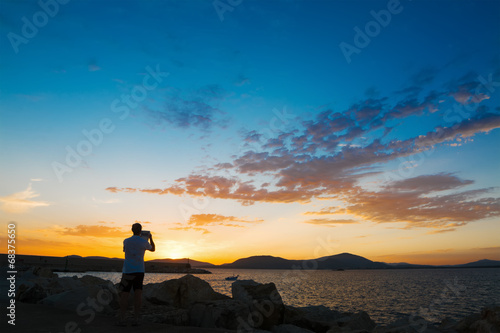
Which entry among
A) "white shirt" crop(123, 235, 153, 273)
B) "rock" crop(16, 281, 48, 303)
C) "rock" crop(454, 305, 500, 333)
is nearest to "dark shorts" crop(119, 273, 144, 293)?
"white shirt" crop(123, 235, 153, 273)

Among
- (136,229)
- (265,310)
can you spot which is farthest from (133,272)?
(265,310)

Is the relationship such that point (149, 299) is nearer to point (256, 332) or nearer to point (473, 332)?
point (256, 332)

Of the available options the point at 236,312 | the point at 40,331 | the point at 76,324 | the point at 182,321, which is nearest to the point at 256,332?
the point at 236,312

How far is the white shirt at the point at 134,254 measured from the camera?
7160mm

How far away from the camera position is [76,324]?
6.92 m

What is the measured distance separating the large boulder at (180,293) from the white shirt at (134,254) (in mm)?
5077

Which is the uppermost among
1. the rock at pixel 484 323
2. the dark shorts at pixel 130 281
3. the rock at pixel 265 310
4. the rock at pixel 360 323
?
the dark shorts at pixel 130 281

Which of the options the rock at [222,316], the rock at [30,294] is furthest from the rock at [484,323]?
the rock at [30,294]

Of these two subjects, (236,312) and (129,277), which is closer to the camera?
(129,277)

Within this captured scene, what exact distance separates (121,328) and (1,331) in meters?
2.30

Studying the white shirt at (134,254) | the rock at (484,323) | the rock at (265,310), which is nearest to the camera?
the white shirt at (134,254)

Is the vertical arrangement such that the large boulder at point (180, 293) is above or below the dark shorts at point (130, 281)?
below

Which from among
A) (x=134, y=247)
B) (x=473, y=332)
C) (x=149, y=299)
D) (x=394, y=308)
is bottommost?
(x=394, y=308)

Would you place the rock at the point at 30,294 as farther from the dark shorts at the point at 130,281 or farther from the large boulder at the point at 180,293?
the dark shorts at the point at 130,281
